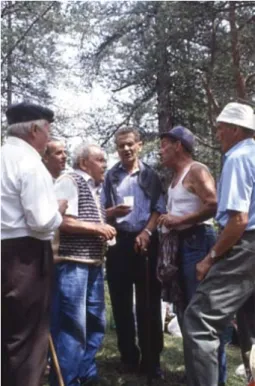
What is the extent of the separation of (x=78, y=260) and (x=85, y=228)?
0.19 metres

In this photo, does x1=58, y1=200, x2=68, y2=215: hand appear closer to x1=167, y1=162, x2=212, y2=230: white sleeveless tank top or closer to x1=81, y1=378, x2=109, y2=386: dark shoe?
x1=167, y1=162, x2=212, y2=230: white sleeveless tank top

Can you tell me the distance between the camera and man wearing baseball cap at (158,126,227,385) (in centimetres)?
305

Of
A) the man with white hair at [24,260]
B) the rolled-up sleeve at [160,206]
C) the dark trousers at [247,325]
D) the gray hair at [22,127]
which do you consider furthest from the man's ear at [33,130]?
the dark trousers at [247,325]

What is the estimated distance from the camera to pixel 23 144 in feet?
8.41

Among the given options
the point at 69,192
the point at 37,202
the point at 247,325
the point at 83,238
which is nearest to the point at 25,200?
the point at 37,202

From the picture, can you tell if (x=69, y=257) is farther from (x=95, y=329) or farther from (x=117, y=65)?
(x=117, y=65)

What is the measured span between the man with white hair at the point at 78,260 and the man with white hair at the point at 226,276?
673 millimetres

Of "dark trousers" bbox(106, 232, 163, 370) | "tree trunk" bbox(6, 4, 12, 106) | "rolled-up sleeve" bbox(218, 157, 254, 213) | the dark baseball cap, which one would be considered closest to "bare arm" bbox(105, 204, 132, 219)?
"dark trousers" bbox(106, 232, 163, 370)

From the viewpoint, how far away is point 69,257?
2.99 meters

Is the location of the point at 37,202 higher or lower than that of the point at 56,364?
higher

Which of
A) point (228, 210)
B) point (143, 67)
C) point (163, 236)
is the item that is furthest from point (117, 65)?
point (228, 210)

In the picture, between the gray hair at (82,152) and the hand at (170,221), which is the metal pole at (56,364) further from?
the gray hair at (82,152)

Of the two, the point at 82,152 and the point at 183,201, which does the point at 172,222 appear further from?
the point at 82,152

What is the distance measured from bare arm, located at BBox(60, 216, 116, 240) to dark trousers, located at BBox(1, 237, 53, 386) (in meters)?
0.46
